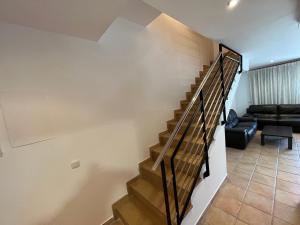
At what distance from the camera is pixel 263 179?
8.13 feet

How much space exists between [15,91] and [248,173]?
11.7 feet

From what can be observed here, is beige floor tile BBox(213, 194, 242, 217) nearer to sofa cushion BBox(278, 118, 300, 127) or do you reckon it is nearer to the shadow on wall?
the shadow on wall

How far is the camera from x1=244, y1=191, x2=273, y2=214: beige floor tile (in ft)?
6.18

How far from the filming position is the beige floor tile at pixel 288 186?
214 cm

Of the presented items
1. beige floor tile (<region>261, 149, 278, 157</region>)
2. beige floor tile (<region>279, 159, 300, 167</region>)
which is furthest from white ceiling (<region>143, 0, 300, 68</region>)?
beige floor tile (<region>261, 149, 278, 157</region>)

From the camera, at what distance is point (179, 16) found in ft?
5.08

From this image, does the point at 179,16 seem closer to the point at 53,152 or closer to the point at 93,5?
the point at 93,5

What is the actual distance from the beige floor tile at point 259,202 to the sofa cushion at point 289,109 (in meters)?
4.53

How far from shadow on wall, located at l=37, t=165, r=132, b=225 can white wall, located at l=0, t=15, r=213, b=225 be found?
1 cm

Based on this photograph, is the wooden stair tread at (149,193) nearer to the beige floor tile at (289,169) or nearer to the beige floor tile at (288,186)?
the beige floor tile at (288,186)

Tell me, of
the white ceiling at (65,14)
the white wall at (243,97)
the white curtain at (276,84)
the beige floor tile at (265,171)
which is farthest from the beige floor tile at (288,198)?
the white curtain at (276,84)

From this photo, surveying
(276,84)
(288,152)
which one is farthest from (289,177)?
(276,84)

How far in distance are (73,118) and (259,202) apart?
103 inches

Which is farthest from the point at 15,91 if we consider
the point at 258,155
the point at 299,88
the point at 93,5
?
the point at 299,88
